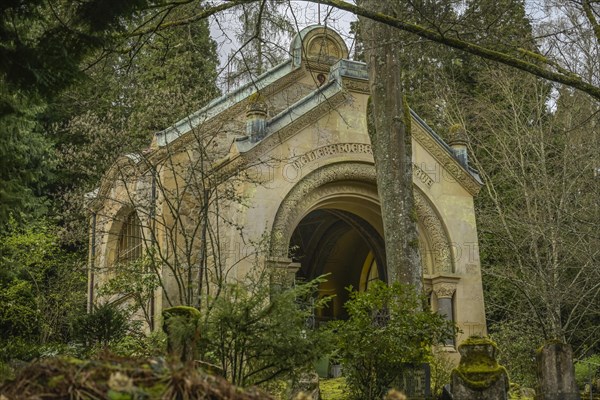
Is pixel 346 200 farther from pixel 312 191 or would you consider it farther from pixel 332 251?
pixel 332 251

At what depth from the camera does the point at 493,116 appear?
2536 cm

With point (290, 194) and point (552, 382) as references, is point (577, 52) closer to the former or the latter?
point (290, 194)

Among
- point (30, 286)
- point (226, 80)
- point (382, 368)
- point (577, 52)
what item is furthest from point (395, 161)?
point (30, 286)

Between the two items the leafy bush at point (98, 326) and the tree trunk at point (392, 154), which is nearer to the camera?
the leafy bush at point (98, 326)

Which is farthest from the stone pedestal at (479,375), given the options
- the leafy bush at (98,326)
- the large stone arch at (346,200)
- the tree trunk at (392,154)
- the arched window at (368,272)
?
the arched window at (368,272)

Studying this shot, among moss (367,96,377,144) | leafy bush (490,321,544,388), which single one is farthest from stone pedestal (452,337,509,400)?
leafy bush (490,321,544,388)

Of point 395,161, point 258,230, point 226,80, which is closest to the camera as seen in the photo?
point 226,80

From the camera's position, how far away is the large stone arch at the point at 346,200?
16.5 metres

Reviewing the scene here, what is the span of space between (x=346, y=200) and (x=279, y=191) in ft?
7.57

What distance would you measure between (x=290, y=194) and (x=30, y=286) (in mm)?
8310

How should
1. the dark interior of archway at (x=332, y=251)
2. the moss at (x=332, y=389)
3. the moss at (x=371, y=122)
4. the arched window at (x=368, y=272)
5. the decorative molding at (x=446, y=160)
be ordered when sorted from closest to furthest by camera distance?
the moss at (x=332, y=389) < the moss at (x=371, y=122) < the decorative molding at (x=446, y=160) < the dark interior of archway at (x=332, y=251) < the arched window at (x=368, y=272)

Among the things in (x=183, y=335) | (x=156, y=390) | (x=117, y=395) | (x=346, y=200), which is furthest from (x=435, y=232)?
(x=117, y=395)

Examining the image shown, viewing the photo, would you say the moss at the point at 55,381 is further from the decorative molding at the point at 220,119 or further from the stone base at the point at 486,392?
the decorative molding at the point at 220,119

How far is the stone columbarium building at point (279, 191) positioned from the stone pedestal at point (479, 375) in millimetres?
5375
